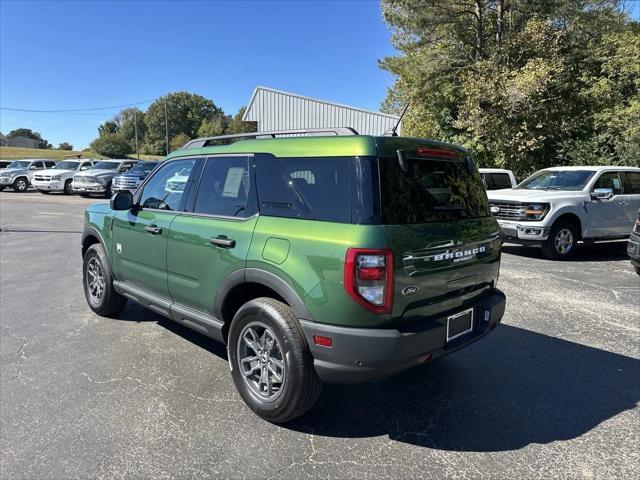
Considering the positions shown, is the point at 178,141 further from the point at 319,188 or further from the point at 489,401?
the point at 489,401

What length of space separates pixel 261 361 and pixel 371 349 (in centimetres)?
91

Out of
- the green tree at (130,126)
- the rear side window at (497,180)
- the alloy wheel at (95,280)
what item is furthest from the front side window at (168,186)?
the green tree at (130,126)

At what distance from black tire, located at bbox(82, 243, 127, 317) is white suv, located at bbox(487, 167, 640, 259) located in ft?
23.2

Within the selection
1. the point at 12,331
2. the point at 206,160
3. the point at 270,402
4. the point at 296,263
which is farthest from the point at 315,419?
the point at 12,331

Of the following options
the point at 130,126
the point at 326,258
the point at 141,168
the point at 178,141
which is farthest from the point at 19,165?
the point at 130,126

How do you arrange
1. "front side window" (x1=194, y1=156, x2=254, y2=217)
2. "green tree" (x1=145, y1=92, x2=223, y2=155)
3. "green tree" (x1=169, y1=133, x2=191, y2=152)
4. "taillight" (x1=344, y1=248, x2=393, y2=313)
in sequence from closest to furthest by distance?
"taillight" (x1=344, y1=248, x2=393, y2=313)
"front side window" (x1=194, y1=156, x2=254, y2=217)
"green tree" (x1=169, y1=133, x2=191, y2=152)
"green tree" (x1=145, y1=92, x2=223, y2=155)

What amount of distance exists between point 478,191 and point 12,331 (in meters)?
4.72

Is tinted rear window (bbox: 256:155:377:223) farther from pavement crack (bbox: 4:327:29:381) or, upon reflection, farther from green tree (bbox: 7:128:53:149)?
green tree (bbox: 7:128:53:149)

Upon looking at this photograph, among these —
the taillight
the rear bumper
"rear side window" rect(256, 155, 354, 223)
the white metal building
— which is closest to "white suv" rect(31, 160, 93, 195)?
the white metal building

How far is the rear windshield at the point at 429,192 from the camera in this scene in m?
2.71

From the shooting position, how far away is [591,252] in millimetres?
9945

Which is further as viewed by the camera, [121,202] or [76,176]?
[76,176]

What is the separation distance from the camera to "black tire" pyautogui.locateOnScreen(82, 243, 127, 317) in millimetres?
4801

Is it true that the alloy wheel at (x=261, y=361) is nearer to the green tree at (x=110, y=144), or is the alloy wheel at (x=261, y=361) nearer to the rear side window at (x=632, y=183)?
the rear side window at (x=632, y=183)
